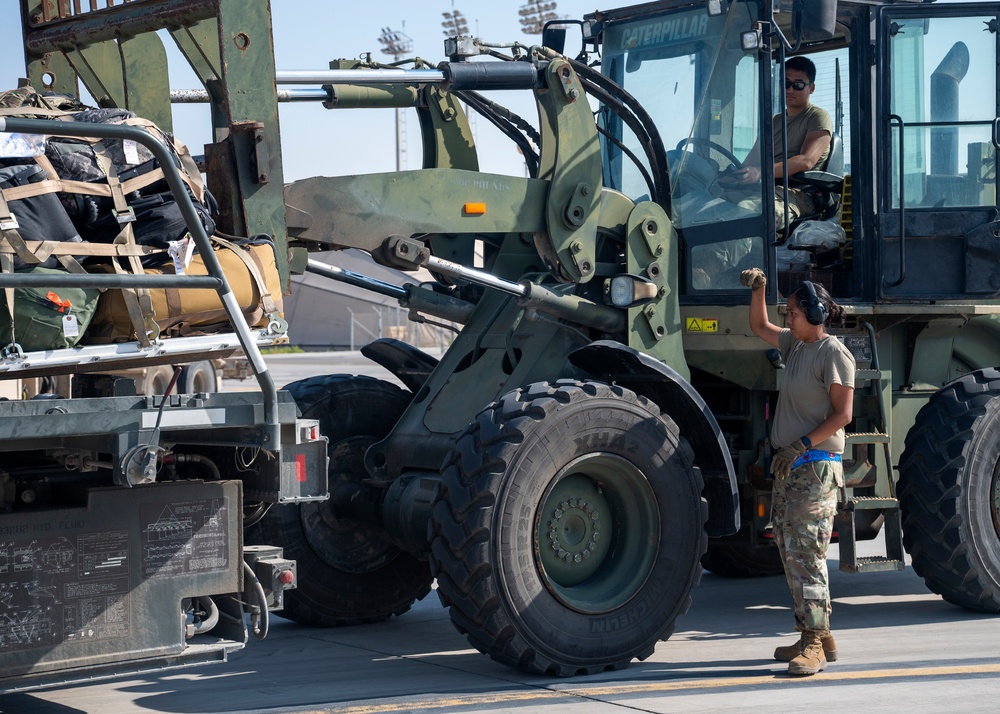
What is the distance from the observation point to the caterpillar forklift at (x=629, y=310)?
6.68 meters

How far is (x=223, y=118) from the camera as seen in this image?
6.22 metres

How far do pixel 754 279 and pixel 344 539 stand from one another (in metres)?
2.85

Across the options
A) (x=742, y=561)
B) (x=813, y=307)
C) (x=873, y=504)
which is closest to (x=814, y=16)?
(x=813, y=307)

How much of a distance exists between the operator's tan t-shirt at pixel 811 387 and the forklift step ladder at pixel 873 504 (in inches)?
34.3

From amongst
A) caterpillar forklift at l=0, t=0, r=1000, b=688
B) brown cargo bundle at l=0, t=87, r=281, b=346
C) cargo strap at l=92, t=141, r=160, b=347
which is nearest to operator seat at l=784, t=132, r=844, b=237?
caterpillar forklift at l=0, t=0, r=1000, b=688

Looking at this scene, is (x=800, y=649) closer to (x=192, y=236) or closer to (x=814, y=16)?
(x=814, y=16)

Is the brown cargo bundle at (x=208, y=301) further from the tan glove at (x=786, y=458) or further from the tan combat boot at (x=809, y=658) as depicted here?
the tan combat boot at (x=809, y=658)

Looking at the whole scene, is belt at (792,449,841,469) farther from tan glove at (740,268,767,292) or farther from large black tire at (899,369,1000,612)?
large black tire at (899,369,1000,612)

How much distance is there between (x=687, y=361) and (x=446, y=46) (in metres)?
2.32

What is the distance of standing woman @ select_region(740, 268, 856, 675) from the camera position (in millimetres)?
6695

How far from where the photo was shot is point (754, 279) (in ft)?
24.1

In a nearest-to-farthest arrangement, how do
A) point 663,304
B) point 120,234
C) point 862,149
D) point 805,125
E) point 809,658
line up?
point 120,234 → point 809,658 → point 663,304 → point 862,149 → point 805,125

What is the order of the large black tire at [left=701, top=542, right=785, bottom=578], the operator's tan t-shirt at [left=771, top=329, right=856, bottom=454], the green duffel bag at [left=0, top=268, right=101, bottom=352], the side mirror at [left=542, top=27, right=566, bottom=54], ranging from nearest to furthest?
1. the green duffel bag at [left=0, top=268, right=101, bottom=352]
2. the operator's tan t-shirt at [left=771, top=329, right=856, bottom=454]
3. the side mirror at [left=542, top=27, right=566, bottom=54]
4. the large black tire at [left=701, top=542, right=785, bottom=578]

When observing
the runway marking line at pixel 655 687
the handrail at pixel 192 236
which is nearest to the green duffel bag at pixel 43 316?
the handrail at pixel 192 236
